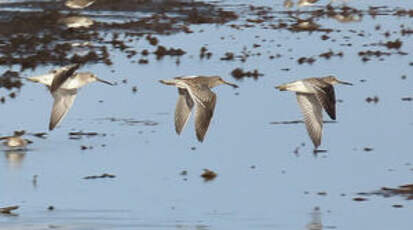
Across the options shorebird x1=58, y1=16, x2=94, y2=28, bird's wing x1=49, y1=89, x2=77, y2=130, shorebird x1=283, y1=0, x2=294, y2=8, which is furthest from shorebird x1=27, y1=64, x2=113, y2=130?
shorebird x1=283, y1=0, x2=294, y2=8

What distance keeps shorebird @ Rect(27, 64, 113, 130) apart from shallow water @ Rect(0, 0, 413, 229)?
126 cm

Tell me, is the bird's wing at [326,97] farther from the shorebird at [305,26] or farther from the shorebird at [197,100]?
the shorebird at [305,26]

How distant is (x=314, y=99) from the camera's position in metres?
18.8

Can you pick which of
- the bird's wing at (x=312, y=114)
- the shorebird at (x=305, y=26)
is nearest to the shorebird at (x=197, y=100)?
the bird's wing at (x=312, y=114)

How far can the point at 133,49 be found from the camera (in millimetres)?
40062

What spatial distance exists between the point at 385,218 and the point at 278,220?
1.38 meters

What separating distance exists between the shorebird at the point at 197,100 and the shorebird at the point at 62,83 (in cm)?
102

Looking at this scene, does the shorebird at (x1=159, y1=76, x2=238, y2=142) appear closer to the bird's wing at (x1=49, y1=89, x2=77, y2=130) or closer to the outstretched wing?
the outstretched wing

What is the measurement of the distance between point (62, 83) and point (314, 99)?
3528mm

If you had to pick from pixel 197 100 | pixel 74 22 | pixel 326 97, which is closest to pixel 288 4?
pixel 74 22

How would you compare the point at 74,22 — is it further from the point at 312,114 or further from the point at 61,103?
the point at 312,114

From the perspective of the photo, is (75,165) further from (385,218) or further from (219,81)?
(385,218)

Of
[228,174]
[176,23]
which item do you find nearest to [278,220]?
[228,174]

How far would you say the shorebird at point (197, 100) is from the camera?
16.3 metres
